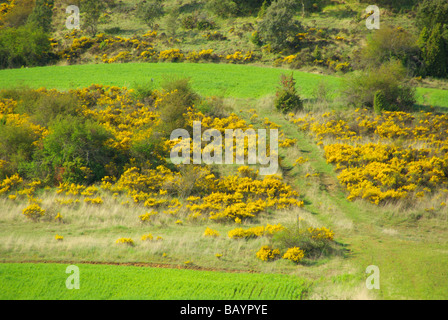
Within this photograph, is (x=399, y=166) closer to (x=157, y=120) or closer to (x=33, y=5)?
(x=157, y=120)

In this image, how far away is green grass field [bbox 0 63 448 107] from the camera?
3388cm

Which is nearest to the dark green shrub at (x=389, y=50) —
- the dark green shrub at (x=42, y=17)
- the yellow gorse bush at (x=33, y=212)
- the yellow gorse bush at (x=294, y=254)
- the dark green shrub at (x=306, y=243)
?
the dark green shrub at (x=306, y=243)

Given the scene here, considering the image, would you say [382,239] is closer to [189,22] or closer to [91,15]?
[189,22]

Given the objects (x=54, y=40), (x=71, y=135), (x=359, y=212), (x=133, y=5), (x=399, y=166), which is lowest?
(x=359, y=212)

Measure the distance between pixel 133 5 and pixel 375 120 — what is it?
A: 48.4 m

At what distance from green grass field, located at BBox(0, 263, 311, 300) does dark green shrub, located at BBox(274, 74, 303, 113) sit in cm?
1890

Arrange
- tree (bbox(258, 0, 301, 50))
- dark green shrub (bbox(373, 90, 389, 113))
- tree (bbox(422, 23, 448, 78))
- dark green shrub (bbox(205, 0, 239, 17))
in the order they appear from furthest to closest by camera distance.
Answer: dark green shrub (bbox(205, 0, 239, 17))
tree (bbox(258, 0, 301, 50))
tree (bbox(422, 23, 448, 78))
dark green shrub (bbox(373, 90, 389, 113))

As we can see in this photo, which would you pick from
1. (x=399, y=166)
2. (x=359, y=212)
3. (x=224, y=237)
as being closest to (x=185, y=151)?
(x=224, y=237)

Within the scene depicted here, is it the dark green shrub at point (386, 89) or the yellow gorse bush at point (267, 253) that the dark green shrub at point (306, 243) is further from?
the dark green shrub at point (386, 89)

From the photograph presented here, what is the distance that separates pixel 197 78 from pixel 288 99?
33.6 ft

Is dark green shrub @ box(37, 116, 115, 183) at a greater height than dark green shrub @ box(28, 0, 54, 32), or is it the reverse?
dark green shrub @ box(28, 0, 54, 32)

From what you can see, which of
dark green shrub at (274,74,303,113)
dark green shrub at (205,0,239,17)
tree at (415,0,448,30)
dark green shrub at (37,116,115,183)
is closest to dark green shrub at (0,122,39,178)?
dark green shrub at (37,116,115,183)

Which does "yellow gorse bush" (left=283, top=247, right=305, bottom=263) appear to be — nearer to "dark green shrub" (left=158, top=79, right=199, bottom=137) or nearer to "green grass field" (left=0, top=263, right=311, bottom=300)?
"green grass field" (left=0, top=263, right=311, bottom=300)

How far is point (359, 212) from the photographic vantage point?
20.6 m
